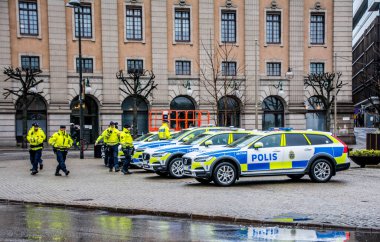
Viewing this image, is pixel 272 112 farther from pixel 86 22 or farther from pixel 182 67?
pixel 86 22

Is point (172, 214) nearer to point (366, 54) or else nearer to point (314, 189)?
point (314, 189)

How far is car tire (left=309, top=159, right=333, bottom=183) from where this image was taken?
1577 cm

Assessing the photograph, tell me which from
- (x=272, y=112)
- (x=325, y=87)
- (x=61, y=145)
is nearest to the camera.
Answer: (x=61, y=145)

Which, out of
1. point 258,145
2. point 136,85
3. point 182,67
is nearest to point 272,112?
point 182,67

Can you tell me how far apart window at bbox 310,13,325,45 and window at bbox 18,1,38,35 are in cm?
2357

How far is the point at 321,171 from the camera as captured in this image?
52.1 ft

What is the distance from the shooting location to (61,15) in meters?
41.5

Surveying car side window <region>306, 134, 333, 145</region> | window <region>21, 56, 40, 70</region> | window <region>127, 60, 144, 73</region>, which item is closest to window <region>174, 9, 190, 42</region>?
window <region>127, 60, 144, 73</region>

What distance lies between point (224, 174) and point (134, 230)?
6163 millimetres

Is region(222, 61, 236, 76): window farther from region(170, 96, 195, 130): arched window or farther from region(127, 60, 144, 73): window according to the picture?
region(127, 60, 144, 73): window

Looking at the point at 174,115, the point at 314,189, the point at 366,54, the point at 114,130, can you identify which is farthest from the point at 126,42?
the point at 366,54

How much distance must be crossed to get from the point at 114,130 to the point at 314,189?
852cm

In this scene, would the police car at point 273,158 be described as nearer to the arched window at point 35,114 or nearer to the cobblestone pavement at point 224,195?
the cobblestone pavement at point 224,195

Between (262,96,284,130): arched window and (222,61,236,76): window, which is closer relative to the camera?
(222,61,236,76): window
